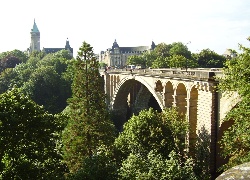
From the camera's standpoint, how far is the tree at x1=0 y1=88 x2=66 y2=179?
55.0ft

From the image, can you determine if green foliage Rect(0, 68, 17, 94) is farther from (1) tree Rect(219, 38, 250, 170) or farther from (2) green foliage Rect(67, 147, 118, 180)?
(1) tree Rect(219, 38, 250, 170)

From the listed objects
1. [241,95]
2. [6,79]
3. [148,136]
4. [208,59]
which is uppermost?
[208,59]

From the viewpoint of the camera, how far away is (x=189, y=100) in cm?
3016

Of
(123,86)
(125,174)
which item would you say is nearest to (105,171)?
(125,174)

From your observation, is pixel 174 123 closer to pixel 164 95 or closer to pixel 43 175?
pixel 164 95

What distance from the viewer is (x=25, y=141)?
18.2 meters

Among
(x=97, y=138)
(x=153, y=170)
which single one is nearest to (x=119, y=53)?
(x=97, y=138)

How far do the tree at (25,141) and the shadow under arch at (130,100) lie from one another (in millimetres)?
36297

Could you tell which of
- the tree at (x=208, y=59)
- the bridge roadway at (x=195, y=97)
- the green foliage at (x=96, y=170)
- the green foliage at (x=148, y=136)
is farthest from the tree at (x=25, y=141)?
the tree at (x=208, y=59)

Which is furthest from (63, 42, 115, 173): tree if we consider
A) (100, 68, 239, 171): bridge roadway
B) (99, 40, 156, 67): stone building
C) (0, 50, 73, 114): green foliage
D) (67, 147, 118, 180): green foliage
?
(99, 40, 156, 67): stone building

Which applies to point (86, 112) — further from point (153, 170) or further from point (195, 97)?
point (153, 170)

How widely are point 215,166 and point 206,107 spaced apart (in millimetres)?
4973

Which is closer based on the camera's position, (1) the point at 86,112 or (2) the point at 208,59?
(1) the point at 86,112

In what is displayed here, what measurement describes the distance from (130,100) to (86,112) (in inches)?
1326
